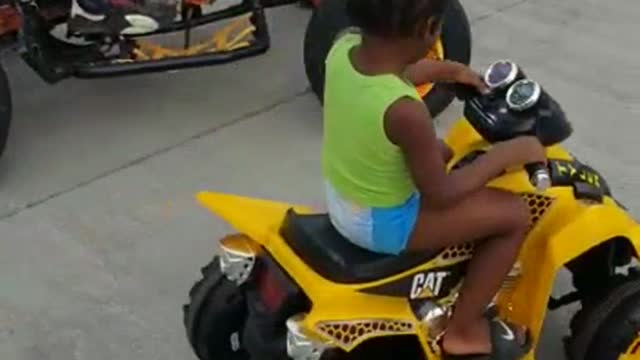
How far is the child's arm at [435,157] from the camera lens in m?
2.49

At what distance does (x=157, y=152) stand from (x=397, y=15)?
1738mm

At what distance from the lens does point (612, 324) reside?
2.87 meters

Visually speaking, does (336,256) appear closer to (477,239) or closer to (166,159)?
(477,239)

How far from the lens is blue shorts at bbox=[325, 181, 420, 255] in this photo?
8.73ft

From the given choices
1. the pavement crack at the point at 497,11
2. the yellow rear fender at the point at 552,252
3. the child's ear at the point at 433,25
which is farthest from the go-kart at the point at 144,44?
the child's ear at the point at 433,25

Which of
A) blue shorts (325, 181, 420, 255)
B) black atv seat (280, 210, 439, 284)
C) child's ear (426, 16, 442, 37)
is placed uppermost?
child's ear (426, 16, 442, 37)

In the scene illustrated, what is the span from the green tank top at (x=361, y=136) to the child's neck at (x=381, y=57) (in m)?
0.02

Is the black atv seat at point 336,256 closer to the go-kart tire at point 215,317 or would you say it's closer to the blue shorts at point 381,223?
the blue shorts at point 381,223

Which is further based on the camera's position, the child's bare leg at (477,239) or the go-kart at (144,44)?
the go-kart at (144,44)

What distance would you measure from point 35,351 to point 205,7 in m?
1.69

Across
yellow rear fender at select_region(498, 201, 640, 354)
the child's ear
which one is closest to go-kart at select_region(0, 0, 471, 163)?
yellow rear fender at select_region(498, 201, 640, 354)

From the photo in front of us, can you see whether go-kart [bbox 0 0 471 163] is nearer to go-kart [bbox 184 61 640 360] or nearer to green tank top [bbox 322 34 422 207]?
go-kart [bbox 184 61 640 360]

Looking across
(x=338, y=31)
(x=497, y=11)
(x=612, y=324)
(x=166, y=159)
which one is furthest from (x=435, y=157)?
(x=497, y=11)

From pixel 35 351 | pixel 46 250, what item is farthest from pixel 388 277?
pixel 46 250
